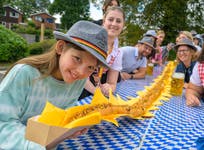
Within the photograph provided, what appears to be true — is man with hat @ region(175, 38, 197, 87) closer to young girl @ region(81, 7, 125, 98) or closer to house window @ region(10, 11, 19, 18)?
young girl @ region(81, 7, 125, 98)

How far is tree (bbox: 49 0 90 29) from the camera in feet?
185

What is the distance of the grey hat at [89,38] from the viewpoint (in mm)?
1242

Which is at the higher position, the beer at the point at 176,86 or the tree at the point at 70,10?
the tree at the point at 70,10

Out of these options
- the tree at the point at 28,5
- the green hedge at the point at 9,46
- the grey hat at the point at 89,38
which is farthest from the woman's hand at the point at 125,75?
the tree at the point at 28,5

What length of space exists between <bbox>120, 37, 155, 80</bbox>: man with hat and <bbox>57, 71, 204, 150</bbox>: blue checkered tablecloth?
1.90m

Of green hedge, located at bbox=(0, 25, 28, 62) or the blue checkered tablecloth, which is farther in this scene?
green hedge, located at bbox=(0, 25, 28, 62)

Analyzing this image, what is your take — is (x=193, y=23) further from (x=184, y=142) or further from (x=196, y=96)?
(x=184, y=142)

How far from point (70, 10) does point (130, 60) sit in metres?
54.8

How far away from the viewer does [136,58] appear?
3.91 m

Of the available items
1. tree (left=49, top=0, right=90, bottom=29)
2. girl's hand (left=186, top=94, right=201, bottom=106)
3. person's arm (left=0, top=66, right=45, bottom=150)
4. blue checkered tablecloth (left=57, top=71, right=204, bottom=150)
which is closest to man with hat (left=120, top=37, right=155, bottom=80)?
girl's hand (left=186, top=94, right=201, bottom=106)

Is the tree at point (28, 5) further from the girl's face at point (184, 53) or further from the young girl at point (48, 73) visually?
the young girl at point (48, 73)

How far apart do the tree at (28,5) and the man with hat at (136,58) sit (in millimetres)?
59384

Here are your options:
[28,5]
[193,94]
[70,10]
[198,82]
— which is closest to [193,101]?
[193,94]

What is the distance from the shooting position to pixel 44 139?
0.92 meters
